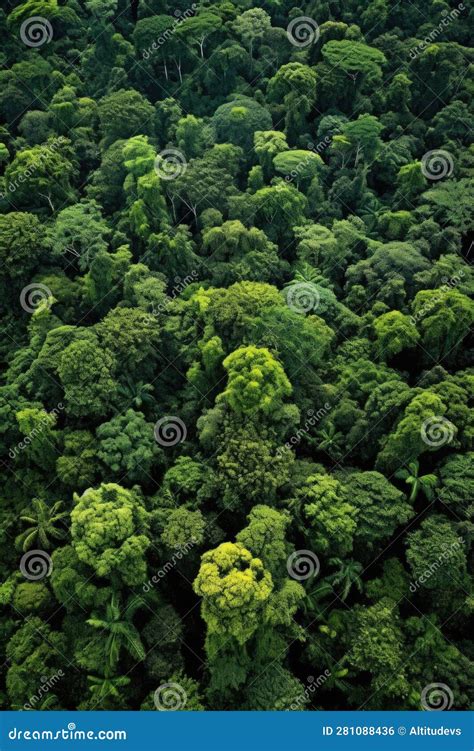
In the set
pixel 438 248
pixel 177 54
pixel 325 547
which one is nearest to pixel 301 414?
pixel 325 547

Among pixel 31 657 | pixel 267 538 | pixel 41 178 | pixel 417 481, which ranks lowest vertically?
pixel 31 657

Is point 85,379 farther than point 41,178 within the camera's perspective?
No

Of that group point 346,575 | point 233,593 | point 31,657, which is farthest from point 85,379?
point 346,575

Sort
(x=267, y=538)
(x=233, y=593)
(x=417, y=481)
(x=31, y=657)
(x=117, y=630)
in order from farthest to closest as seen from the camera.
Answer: (x=417, y=481) → (x=31, y=657) → (x=267, y=538) → (x=117, y=630) → (x=233, y=593)

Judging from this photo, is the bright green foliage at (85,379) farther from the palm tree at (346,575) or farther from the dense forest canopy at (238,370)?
the palm tree at (346,575)

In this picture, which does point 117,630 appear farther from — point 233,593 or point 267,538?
point 267,538

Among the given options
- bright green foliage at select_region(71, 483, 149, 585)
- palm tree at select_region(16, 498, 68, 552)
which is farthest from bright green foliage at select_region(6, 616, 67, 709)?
bright green foliage at select_region(71, 483, 149, 585)
